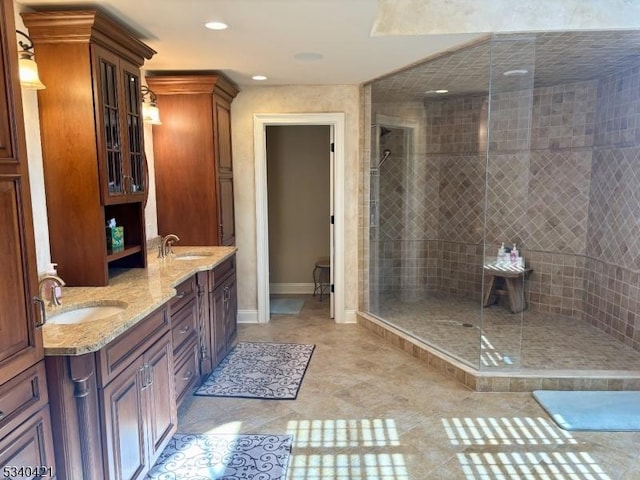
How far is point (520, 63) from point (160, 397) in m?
3.33

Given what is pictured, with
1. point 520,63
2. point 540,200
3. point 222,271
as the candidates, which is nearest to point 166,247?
point 222,271

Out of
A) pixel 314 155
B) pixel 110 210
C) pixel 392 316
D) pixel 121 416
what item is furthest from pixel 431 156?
pixel 121 416

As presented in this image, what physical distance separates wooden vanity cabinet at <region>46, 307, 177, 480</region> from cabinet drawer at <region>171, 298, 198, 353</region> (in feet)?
0.94

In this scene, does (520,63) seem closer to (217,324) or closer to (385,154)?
(385,154)

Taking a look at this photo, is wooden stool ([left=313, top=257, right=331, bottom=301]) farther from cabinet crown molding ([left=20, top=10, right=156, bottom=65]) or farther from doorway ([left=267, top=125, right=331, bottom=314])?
cabinet crown molding ([left=20, top=10, right=156, bottom=65])

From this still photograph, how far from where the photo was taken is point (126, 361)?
6.38 feet

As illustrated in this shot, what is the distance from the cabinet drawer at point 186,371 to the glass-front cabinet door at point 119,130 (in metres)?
1.06

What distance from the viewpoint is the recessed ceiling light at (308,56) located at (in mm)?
3348

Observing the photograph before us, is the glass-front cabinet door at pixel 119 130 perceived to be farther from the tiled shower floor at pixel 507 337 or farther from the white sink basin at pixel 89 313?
the tiled shower floor at pixel 507 337

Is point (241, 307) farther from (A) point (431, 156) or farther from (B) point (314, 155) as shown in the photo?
(A) point (431, 156)

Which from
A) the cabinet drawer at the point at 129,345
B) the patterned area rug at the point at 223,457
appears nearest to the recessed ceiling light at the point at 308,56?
the cabinet drawer at the point at 129,345

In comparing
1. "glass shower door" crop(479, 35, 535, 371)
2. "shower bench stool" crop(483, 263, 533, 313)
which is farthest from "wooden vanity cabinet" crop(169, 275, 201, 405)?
"shower bench stool" crop(483, 263, 533, 313)

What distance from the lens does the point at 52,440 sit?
1597mm

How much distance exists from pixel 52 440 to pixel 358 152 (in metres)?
3.66
